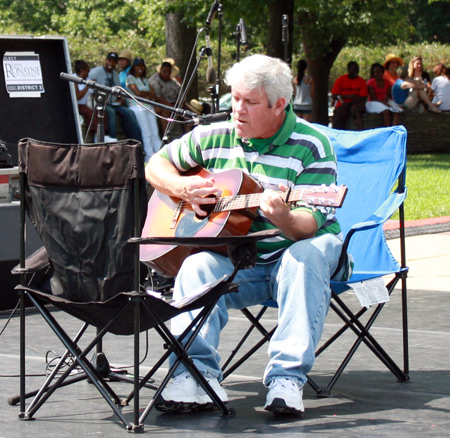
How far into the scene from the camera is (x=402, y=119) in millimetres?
21016

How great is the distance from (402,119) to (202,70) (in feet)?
38.3

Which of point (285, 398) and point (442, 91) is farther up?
point (285, 398)

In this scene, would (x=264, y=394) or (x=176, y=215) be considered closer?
(x=264, y=394)

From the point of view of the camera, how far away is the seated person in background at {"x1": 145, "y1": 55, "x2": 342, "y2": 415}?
390 cm

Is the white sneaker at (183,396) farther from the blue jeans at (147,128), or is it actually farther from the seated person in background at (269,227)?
the blue jeans at (147,128)

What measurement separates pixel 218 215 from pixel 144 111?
41.6 feet

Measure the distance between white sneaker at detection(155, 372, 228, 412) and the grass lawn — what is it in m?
7.19

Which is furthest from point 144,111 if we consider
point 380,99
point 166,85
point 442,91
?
point 442,91

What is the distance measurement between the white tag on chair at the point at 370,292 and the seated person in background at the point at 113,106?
1248 cm

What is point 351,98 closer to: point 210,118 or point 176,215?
point 210,118

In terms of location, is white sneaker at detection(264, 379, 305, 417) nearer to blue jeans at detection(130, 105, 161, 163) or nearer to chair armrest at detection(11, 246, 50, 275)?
chair armrest at detection(11, 246, 50, 275)

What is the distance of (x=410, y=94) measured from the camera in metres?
21.2

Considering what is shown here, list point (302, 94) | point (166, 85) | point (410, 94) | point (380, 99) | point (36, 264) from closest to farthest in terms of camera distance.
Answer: point (36, 264) → point (166, 85) → point (380, 99) → point (410, 94) → point (302, 94)

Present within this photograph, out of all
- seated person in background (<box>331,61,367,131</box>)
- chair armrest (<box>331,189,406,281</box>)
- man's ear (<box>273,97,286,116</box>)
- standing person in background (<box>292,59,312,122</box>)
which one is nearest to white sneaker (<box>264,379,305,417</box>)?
chair armrest (<box>331,189,406,281</box>)
